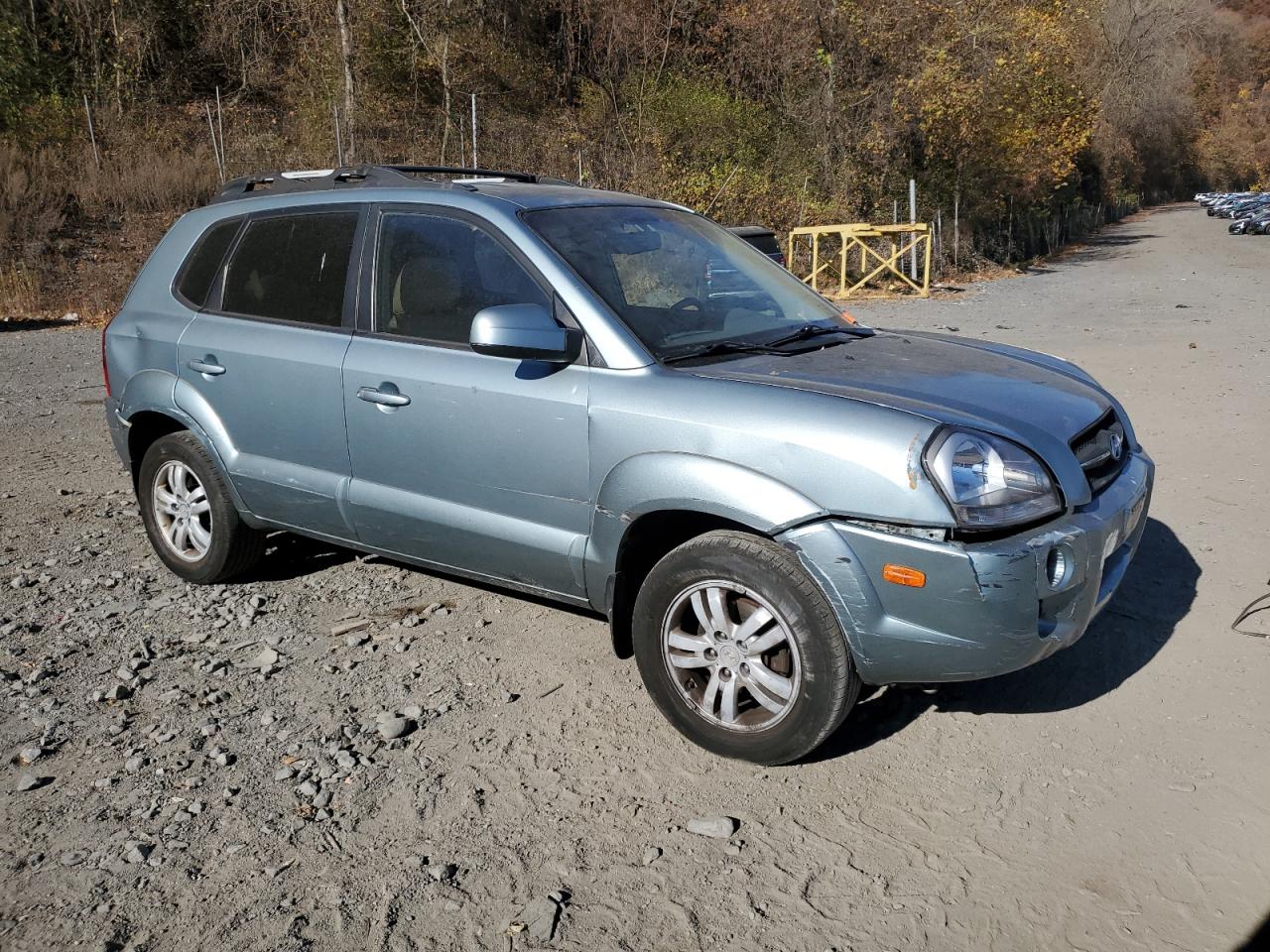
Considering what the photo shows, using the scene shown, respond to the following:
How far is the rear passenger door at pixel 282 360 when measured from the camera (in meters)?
4.46

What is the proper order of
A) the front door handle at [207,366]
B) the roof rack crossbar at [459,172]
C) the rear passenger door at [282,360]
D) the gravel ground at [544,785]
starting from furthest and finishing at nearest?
the roof rack crossbar at [459,172] → the front door handle at [207,366] → the rear passenger door at [282,360] → the gravel ground at [544,785]

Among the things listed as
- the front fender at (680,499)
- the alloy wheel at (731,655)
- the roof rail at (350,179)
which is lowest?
the alloy wheel at (731,655)

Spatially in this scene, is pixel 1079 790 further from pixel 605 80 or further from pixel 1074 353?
pixel 605 80

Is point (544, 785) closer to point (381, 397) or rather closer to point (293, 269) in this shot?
point (381, 397)

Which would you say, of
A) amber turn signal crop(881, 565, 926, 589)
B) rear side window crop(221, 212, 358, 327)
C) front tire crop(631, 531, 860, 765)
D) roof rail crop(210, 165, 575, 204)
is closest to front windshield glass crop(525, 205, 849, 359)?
roof rail crop(210, 165, 575, 204)

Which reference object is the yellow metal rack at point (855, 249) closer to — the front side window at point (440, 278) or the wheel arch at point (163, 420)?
the wheel arch at point (163, 420)

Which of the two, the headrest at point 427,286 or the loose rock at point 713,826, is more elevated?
the headrest at point 427,286

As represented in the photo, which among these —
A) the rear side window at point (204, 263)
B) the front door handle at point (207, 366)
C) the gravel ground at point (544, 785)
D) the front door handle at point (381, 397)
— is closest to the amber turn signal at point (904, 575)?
the gravel ground at point (544, 785)

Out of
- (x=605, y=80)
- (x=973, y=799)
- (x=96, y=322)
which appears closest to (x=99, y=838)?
(x=973, y=799)

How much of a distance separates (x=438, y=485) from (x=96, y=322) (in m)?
15.7

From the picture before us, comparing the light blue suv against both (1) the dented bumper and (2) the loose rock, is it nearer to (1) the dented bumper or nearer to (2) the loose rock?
(1) the dented bumper

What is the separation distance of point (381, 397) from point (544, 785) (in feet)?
5.41

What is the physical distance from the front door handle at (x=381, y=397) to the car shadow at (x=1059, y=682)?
6.54 feet

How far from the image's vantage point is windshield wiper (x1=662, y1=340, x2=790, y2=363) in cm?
379
